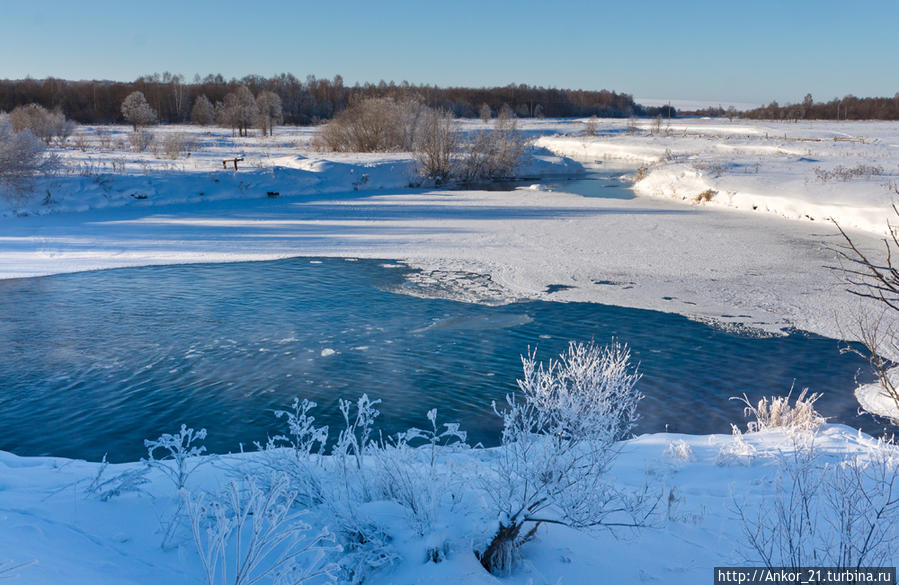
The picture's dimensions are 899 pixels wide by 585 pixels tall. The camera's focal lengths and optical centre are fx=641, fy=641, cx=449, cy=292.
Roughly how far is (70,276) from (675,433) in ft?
36.3

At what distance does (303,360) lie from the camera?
805 centimetres

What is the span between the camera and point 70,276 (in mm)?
12008

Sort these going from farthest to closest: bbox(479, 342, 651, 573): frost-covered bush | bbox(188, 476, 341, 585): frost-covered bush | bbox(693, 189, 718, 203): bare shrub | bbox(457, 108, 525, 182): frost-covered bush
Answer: bbox(457, 108, 525, 182): frost-covered bush
bbox(693, 189, 718, 203): bare shrub
bbox(479, 342, 651, 573): frost-covered bush
bbox(188, 476, 341, 585): frost-covered bush

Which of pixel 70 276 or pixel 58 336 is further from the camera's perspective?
pixel 70 276

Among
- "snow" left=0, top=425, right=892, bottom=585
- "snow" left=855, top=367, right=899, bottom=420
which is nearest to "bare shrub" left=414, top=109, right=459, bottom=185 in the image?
"snow" left=855, top=367, right=899, bottom=420

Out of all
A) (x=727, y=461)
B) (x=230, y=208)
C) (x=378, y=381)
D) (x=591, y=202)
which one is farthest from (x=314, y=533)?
(x=591, y=202)

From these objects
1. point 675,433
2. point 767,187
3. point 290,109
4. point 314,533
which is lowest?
point 675,433

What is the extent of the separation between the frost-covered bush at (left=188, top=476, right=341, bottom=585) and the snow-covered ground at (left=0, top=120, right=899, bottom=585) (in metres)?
0.22

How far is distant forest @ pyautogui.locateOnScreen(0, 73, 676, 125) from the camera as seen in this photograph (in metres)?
70.6

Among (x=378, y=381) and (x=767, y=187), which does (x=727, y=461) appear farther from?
(x=767, y=187)

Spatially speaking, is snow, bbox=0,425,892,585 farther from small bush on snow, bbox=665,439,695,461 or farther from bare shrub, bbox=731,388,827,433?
bare shrub, bbox=731,388,827,433

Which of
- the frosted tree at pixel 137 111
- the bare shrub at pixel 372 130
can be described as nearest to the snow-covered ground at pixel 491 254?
the bare shrub at pixel 372 130

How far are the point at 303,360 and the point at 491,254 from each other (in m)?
6.55

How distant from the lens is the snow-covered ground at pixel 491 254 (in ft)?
11.5
